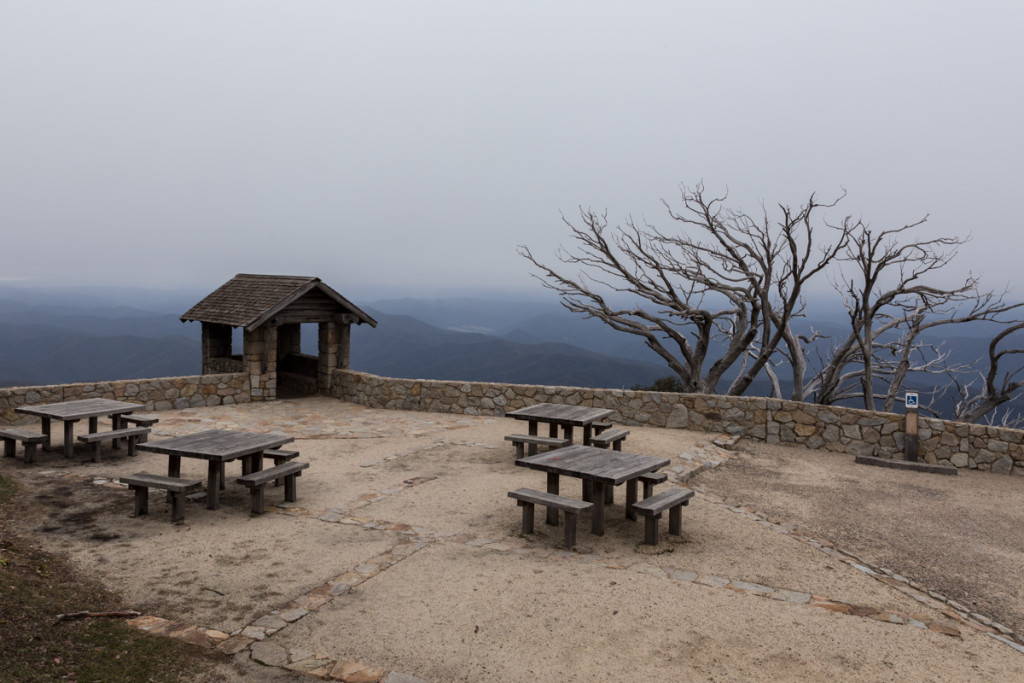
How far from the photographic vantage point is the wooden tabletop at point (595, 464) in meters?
5.87

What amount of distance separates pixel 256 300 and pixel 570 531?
11.1 m

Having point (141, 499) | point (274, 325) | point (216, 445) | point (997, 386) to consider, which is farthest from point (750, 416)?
point (997, 386)

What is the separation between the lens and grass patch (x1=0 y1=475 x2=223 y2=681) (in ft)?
11.1

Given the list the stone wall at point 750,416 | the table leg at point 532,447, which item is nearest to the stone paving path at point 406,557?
the table leg at point 532,447

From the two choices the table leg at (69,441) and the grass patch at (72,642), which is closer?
the grass patch at (72,642)

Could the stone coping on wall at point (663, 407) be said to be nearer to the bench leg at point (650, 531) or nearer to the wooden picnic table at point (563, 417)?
the wooden picnic table at point (563, 417)

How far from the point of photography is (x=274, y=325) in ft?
46.4

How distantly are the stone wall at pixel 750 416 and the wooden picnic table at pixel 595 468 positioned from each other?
4966 mm

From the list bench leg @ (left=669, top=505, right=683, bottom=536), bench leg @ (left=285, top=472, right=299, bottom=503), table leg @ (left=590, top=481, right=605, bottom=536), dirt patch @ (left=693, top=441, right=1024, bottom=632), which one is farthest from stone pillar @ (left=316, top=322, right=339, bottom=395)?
bench leg @ (left=669, top=505, right=683, bottom=536)

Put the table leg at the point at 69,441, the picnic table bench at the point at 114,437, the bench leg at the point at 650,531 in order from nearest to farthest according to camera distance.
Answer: the bench leg at the point at 650,531 < the picnic table bench at the point at 114,437 < the table leg at the point at 69,441

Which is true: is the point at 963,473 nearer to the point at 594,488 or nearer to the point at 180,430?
the point at 594,488

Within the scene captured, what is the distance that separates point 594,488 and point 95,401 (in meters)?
7.89

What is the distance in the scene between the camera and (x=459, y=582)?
4.87 meters

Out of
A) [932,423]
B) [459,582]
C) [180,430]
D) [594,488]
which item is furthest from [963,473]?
[180,430]
